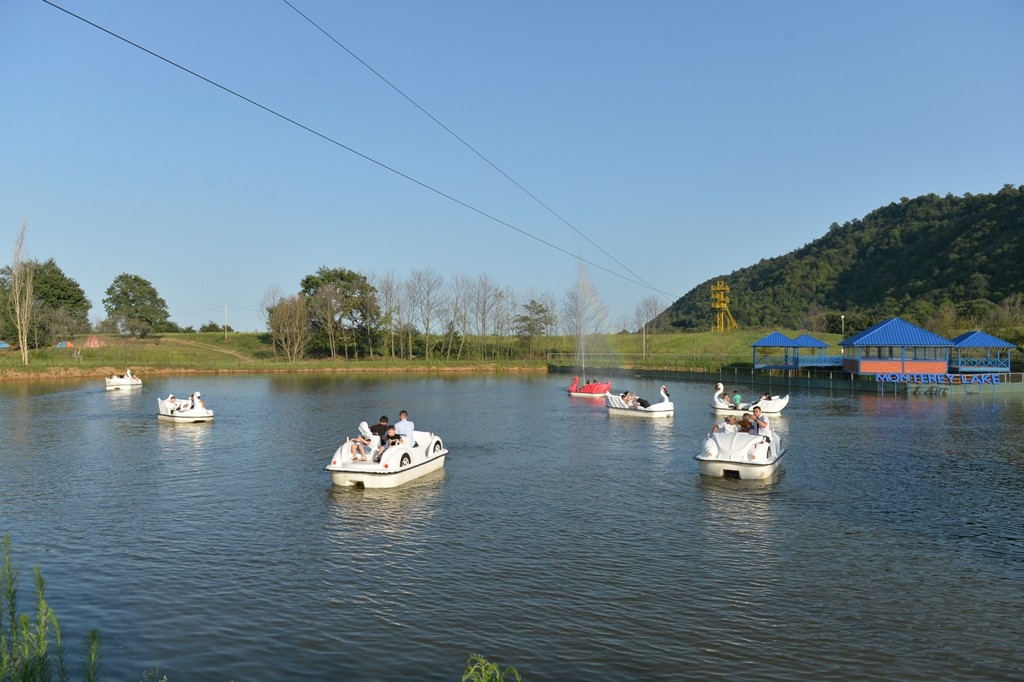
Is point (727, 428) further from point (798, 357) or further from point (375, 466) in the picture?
point (798, 357)

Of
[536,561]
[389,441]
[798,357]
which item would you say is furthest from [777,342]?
[536,561]

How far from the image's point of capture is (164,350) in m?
90.8

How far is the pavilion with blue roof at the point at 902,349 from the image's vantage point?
181 ft

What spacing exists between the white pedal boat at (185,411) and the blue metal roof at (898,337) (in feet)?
150

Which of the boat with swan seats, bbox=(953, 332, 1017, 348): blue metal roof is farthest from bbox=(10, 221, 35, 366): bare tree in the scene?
bbox=(953, 332, 1017, 348): blue metal roof

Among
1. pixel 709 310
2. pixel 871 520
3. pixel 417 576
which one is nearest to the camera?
pixel 417 576

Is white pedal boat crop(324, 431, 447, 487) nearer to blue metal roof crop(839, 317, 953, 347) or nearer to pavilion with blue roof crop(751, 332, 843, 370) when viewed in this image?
blue metal roof crop(839, 317, 953, 347)

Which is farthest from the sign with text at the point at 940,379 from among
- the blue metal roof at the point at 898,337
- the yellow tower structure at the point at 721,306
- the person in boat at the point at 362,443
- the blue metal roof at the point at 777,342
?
the yellow tower structure at the point at 721,306

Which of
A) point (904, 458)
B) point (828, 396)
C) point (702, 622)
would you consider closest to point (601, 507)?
point (702, 622)

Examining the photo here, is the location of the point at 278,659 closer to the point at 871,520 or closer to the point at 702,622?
the point at 702,622

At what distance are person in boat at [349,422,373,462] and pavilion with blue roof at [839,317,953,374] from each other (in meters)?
46.7

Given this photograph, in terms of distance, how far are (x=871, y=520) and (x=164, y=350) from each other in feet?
295

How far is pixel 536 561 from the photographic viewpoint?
13.2 metres

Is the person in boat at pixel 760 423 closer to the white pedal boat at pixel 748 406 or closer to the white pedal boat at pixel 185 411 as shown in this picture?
the white pedal boat at pixel 748 406
